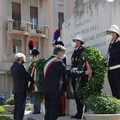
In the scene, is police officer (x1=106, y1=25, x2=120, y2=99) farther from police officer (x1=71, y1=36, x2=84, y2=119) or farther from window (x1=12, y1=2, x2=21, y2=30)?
window (x1=12, y1=2, x2=21, y2=30)

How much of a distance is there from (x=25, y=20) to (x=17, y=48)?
3.15 metres

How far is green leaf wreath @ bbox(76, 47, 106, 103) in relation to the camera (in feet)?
27.0

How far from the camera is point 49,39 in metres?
40.6

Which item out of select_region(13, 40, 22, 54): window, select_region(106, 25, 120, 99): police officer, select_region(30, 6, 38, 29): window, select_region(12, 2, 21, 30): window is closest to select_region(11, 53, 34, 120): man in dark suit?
select_region(106, 25, 120, 99): police officer

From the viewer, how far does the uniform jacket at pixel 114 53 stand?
8227mm

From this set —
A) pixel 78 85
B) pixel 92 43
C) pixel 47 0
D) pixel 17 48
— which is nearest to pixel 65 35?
pixel 92 43

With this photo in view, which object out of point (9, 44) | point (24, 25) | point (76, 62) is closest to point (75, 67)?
point (76, 62)

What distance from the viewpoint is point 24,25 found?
38.4 meters

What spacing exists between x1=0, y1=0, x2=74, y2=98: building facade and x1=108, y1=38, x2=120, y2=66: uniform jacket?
88.3ft

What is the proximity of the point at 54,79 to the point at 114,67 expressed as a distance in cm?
138

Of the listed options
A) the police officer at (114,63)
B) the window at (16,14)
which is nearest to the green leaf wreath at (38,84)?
the police officer at (114,63)

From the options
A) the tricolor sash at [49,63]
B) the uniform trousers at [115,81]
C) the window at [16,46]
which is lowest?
the uniform trousers at [115,81]

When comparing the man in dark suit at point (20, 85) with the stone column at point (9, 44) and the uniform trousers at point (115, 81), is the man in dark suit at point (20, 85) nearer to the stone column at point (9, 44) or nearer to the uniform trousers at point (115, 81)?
the uniform trousers at point (115, 81)

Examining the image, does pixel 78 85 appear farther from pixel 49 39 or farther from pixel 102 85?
pixel 49 39
